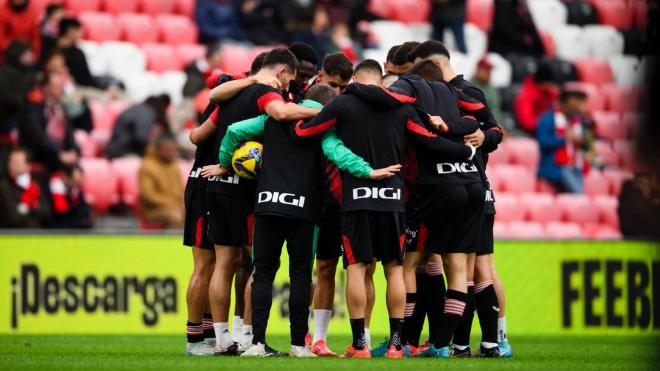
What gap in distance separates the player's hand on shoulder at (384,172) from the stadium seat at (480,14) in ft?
42.0

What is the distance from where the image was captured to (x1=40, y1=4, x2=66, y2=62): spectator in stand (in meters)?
16.9

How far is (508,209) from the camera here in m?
17.9

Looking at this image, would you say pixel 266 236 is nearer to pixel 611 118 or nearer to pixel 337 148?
pixel 337 148

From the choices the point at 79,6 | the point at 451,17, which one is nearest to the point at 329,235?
the point at 79,6

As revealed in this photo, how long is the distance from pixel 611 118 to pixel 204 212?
12.5m

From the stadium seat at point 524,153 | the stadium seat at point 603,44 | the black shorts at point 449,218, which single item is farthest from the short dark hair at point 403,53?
the stadium seat at point 603,44

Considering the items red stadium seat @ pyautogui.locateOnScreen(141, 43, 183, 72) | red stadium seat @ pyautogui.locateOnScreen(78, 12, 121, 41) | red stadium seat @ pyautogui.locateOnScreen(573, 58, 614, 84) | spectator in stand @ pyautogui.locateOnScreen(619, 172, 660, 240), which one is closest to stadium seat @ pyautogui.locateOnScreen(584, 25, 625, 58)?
red stadium seat @ pyautogui.locateOnScreen(573, 58, 614, 84)

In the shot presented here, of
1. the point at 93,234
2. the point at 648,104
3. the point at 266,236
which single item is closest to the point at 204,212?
the point at 266,236

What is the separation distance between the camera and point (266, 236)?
8.54 metres

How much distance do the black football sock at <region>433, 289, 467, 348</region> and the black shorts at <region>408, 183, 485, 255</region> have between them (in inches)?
12.5

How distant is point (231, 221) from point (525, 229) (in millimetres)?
9475

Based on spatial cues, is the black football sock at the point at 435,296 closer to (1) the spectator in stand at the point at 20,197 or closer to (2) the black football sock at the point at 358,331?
(2) the black football sock at the point at 358,331

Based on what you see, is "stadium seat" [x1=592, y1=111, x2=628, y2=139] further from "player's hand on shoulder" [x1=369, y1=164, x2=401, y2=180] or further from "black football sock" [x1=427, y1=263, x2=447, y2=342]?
"player's hand on shoulder" [x1=369, y1=164, x2=401, y2=180]

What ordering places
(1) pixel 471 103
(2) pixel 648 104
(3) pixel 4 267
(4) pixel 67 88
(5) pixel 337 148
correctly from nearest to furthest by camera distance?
1. (2) pixel 648 104
2. (5) pixel 337 148
3. (1) pixel 471 103
4. (3) pixel 4 267
5. (4) pixel 67 88
